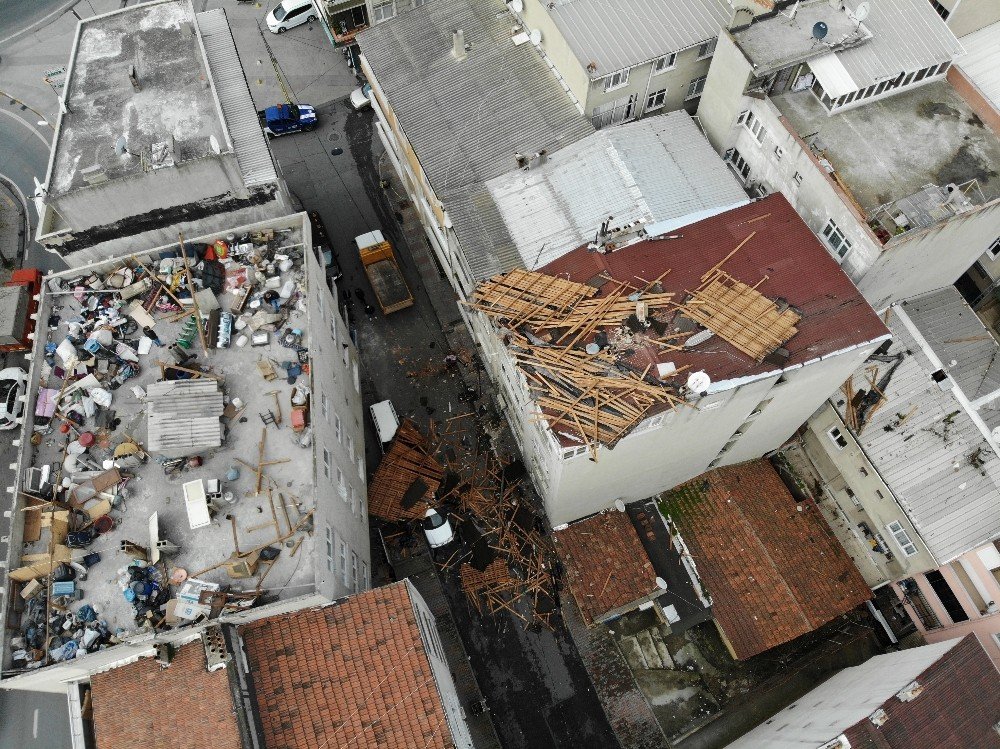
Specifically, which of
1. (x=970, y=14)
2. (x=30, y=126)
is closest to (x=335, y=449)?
(x=970, y=14)

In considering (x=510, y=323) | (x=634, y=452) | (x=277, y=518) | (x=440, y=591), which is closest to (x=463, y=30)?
(x=510, y=323)

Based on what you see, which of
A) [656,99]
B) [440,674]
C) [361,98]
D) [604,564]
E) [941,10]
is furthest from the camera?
[361,98]

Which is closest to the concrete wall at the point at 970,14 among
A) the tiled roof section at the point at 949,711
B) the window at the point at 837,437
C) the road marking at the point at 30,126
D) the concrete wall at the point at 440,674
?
the window at the point at 837,437

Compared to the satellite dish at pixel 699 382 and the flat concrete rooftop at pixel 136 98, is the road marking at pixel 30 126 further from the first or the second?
the satellite dish at pixel 699 382

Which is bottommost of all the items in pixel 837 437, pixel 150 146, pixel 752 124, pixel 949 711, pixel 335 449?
pixel 949 711

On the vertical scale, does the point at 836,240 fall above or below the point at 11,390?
below

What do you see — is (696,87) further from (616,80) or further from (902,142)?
(902,142)

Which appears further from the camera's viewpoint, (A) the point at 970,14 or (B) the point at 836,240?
(A) the point at 970,14

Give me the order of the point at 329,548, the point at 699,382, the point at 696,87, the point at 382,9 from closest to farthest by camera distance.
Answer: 1. the point at 699,382
2. the point at 329,548
3. the point at 696,87
4. the point at 382,9
